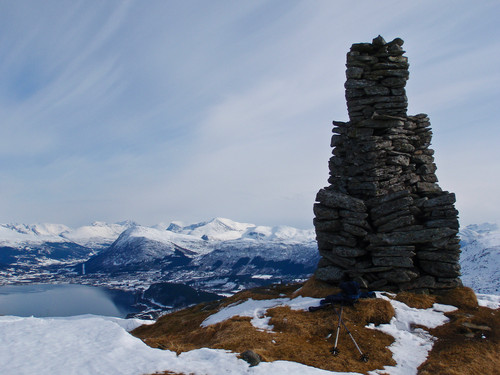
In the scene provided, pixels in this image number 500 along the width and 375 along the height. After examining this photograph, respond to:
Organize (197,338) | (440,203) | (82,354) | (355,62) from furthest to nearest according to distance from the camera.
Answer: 1. (355,62)
2. (440,203)
3. (197,338)
4. (82,354)

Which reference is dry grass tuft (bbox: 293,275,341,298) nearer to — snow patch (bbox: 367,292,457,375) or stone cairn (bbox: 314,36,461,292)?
stone cairn (bbox: 314,36,461,292)

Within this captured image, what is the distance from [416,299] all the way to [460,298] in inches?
149

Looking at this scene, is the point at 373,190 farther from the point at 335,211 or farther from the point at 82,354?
the point at 82,354

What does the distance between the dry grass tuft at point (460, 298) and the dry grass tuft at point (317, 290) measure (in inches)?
346

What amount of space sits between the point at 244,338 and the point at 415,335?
11.7 meters

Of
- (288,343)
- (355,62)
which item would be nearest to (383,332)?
(288,343)

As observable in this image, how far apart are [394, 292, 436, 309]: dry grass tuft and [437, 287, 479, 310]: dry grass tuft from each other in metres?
0.96

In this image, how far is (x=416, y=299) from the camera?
93.9 feet

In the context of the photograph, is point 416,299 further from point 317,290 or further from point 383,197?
point 383,197

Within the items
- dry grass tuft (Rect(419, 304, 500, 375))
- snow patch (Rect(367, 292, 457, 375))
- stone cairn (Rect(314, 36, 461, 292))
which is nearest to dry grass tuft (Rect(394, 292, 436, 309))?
snow patch (Rect(367, 292, 457, 375))

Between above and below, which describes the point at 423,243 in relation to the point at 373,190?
below

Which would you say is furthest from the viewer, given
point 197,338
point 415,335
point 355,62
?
point 355,62

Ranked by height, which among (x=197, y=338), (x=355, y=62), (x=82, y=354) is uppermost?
(x=355, y=62)

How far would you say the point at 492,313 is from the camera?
25812 mm
